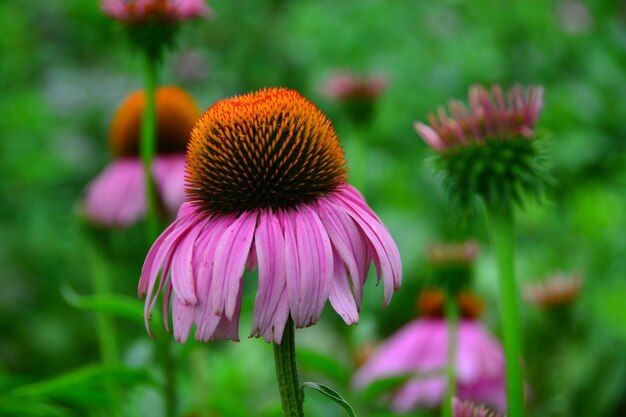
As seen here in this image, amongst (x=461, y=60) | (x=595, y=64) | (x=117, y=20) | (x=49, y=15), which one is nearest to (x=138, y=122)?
(x=117, y=20)

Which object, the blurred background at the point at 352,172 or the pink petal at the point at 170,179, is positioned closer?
the pink petal at the point at 170,179

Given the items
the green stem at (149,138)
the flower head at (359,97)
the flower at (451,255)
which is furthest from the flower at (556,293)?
the green stem at (149,138)

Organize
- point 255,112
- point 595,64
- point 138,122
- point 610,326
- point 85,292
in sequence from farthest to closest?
point 595,64 < point 85,292 < point 610,326 < point 138,122 < point 255,112

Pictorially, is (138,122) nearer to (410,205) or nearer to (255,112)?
(255,112)

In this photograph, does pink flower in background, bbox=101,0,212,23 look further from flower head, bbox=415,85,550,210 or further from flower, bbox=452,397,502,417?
flower, bbox=452,397,502,417

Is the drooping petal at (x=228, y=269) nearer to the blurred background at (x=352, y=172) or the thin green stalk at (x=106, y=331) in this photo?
the blurred background at (x=352, y=172)

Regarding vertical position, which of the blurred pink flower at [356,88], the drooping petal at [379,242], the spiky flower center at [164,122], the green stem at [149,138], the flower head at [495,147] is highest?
the blurred pink flower at [356,88]

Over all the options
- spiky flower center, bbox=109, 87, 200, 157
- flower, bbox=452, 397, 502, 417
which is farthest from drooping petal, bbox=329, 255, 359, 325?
spiky flower center, bbox=109, 87, 200, 157

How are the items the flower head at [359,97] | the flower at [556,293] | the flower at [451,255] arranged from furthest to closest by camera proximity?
the flower head at [359,97]
the flower at [556,293]
the flower at [451,255]
